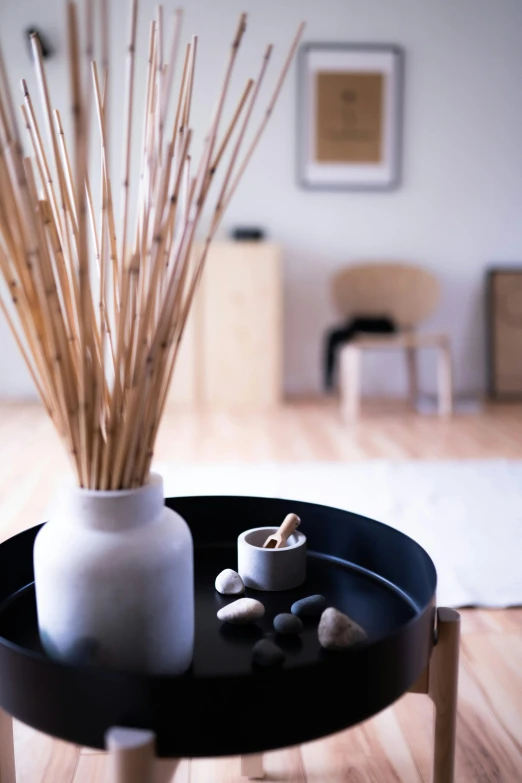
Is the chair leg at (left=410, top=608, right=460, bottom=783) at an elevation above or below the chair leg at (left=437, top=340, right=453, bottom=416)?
above

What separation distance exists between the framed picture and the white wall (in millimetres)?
71

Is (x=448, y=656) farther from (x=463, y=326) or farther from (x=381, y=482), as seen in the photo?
(x=463, y=326)

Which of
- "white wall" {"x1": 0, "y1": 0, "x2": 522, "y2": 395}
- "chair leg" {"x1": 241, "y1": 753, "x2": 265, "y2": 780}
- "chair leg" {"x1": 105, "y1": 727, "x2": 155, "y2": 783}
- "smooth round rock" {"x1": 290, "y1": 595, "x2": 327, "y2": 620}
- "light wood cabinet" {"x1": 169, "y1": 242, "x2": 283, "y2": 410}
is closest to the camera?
"chair leg" {"x1": 105, "y1": 727, "x2": 155, "y2": 783}

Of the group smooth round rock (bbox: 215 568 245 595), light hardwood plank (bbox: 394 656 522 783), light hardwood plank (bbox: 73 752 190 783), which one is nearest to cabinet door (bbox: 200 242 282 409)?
light hardwood plank (bbox: 394 656 522 783)

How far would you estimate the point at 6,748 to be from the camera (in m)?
0.83

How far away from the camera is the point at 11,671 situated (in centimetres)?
68

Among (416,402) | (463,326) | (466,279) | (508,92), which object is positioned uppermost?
(508,92)

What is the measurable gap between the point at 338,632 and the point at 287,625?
0.07 metres

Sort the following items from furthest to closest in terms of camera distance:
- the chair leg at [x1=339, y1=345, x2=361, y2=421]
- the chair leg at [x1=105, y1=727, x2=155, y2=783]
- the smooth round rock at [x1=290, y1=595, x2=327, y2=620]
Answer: the chair leg at [x1=339, y1=345, x2=361, y2=421], the smooth round rock at [x1=290, y1=595, x2=327, y2=620], the chair leg at [x1=105, y1=727, x2=155, y2=783]

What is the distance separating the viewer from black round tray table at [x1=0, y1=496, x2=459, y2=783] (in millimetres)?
620

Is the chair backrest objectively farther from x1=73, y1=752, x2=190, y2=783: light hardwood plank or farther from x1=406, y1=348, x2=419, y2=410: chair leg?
x1=73, y1=752, x2=190, y2=783: light hardwood plank

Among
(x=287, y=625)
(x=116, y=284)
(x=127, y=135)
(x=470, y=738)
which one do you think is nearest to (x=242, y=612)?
(x=287, y=625)

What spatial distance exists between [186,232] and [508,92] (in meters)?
4.23

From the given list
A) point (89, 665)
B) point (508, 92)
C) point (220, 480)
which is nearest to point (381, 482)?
point (220, 480)
